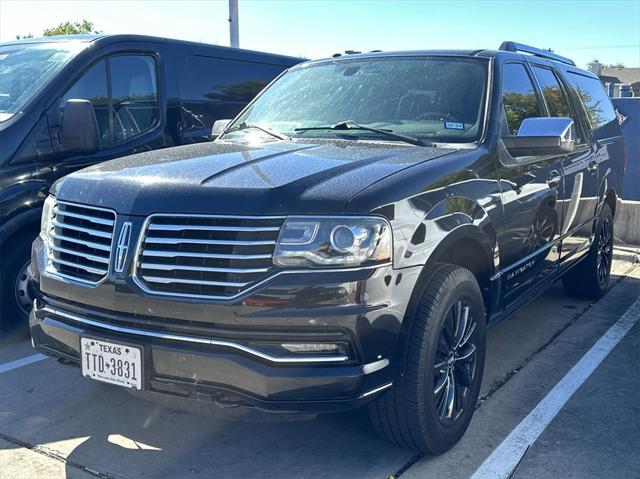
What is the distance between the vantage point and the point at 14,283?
15.3 ft

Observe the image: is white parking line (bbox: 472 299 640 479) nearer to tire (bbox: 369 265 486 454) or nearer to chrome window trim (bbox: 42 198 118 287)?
tire (bbox: 369 265 486 454)

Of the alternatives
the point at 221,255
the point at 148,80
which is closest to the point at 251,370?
the point at 221,255

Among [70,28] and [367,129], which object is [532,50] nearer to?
[367,129]

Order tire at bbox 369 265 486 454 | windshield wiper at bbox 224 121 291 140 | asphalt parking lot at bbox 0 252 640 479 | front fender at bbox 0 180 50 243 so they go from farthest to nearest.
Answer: front fender at bbox 0 180 50 243 < windshield wiper at bbox 224 121 291 140 < asphalt parking lot at bbox 0 252 640 479 < tire at bbox 369 265 486 454

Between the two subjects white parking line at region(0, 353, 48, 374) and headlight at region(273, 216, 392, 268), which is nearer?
headlight at region(273, 216, 392, 268)

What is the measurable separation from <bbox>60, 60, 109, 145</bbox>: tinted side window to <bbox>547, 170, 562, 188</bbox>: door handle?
3150 mm

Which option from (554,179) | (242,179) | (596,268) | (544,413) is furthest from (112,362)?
(596,268)

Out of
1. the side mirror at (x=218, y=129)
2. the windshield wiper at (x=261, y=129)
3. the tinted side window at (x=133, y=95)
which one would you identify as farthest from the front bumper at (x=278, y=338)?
the tinted side window at (x=133, y=95)

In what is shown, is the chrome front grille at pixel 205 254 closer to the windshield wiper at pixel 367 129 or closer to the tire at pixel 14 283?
the windshield wiper at pixel 367 129

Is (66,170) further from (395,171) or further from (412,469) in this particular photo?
(412,469)

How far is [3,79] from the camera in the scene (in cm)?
509

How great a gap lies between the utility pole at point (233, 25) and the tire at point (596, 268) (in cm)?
634

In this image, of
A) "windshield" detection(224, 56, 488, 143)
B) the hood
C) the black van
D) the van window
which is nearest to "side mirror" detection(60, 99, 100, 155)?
the black van

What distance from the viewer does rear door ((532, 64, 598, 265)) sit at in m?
4.79
